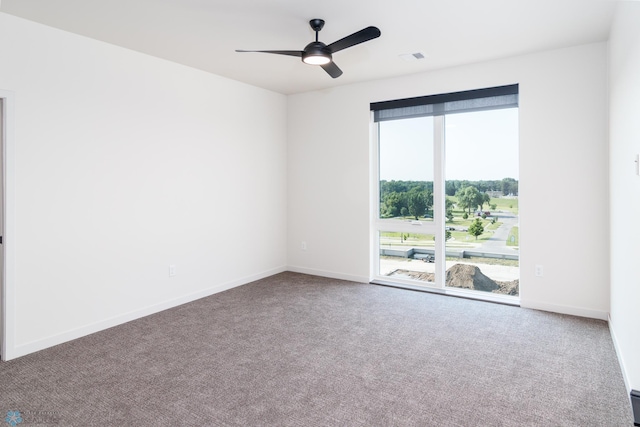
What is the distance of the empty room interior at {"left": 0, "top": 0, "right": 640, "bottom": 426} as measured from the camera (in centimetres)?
247

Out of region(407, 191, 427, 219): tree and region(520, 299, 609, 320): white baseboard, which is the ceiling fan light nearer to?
region(407, 191, 427, 219): tree

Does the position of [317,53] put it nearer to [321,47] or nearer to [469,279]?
[321,47]

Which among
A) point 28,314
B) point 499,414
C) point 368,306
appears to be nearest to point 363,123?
point 368,306

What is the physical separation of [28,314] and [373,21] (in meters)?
3.61

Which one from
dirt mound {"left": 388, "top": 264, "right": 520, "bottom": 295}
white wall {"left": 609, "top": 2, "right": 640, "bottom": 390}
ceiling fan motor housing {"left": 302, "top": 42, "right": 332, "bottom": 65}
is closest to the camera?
white wall {"left": 609, "top": 2, "right": 640, "bottom": 390}

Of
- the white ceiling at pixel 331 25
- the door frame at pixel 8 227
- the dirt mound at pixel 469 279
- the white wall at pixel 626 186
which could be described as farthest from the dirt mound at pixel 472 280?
the door frame at pixel 8 227

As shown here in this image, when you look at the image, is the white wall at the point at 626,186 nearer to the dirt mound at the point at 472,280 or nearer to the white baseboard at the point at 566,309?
the white baseboard at the point at 566,309

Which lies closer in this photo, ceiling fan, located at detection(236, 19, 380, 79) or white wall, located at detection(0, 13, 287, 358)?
ceiling fan, located at detection(236, 19, 380, 79)

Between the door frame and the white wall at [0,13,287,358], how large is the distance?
0.08 feet

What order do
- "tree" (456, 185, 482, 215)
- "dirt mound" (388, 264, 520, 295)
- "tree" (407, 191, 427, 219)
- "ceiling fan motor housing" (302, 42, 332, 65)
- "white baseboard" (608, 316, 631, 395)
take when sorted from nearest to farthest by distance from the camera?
"white baseboard" (608, 316, 631, 395) → "ceiling fan motor housing" (302, 42, 332, 65) → "dirt mound" (388, 264, 520, 295) → "tree" (456, 185, 482, 215) → "tree" (407, 191, 427, 219)

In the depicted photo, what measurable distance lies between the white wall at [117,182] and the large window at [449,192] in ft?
5.98

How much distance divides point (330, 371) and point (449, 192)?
2.78 metres

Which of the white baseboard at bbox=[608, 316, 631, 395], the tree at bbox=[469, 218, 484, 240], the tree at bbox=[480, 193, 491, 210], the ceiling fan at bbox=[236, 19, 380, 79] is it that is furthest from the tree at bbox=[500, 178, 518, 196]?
the ceiling fan at bbox=[236, 19, 380, 79]

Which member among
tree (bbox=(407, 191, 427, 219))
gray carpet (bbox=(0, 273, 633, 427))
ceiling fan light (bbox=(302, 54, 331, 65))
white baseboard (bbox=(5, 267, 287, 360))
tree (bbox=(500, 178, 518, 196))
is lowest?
gray carpet (bbox=(0, 273, 633, 427))
